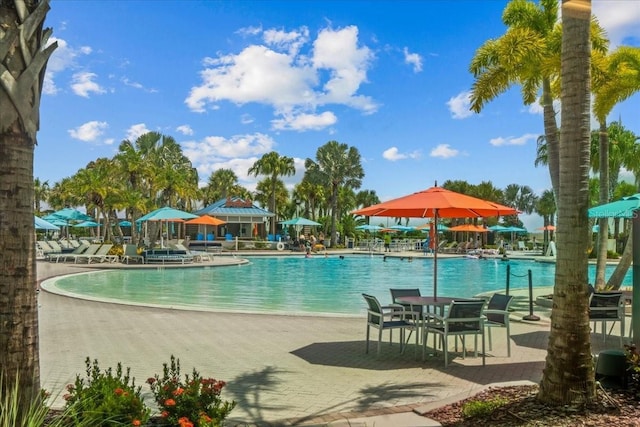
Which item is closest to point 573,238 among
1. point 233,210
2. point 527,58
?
point 527,58

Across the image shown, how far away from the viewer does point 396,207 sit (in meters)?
7.69

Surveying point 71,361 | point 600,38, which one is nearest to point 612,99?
point 600,38

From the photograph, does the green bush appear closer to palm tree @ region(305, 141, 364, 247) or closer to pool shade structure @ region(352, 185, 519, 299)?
pool shade structure @ region(352, 185, 519, 299)

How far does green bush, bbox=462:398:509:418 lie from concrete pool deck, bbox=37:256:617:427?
0.38 m

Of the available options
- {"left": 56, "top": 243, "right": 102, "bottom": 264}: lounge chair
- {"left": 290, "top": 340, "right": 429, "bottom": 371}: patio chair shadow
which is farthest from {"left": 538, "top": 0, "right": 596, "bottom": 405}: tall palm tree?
{"left": 56, "top": 243, "right": 102, "bottom": 264}: lounge chair

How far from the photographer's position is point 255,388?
5.47 metres

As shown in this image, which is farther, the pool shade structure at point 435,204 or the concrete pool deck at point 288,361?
the pool shade structure at point 435,204

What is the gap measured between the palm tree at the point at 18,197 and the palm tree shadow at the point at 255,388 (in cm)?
209

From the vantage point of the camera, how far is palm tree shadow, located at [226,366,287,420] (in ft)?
15.9

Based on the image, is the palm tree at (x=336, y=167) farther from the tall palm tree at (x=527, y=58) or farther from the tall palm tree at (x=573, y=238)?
the tall palm tree at (x=573, y=238)

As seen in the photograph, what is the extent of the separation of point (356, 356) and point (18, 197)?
4956 millimetres

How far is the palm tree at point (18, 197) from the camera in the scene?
3.06m

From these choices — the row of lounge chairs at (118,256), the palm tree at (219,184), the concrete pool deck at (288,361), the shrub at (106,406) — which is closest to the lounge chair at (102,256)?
the row of lounge chairs at (118,256)

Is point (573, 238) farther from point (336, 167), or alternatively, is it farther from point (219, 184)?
point (219, 184)
